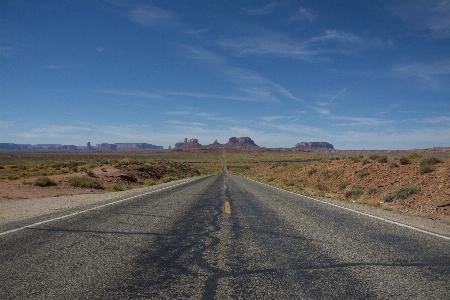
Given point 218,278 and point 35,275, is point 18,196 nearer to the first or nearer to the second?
point 35,275

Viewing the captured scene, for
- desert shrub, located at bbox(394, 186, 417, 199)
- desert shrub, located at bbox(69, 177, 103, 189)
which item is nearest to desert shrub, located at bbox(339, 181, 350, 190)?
desert shrub, located at bbox(394, 186, 417, 199)

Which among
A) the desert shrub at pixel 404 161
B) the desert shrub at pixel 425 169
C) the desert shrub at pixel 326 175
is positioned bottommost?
the desert shrub at pixel 326 175

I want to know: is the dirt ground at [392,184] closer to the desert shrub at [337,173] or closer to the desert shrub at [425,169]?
the desert shrub at [337,173]

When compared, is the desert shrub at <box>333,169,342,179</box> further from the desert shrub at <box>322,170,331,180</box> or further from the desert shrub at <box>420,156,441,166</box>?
the desert shrub at <box>420,156,441,166</box>

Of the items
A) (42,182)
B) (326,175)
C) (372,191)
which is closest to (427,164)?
(372,191)

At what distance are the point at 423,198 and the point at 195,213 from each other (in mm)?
10448

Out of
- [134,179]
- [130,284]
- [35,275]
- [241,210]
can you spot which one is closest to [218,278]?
[130,284]

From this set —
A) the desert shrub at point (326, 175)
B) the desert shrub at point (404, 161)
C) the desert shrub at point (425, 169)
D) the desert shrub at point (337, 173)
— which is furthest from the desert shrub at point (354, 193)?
the desert shrub at point (326, 175)

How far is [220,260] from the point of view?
481 centimetres

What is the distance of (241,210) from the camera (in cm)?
1020

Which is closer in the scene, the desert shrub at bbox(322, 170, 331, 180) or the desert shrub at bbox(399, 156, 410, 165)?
the desert shrub at bbox(399, 156, 410, 165)

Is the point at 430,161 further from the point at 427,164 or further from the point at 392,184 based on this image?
the point at 392,184

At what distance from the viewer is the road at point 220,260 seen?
12.1ft

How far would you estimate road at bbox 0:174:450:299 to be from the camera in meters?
3.68
